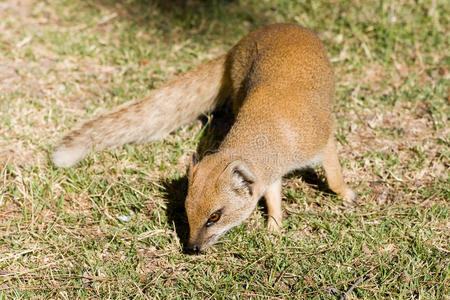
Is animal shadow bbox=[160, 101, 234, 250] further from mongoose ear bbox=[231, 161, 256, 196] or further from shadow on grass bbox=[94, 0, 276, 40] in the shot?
shadow on grass bbox=[94, 0, 276, 40]

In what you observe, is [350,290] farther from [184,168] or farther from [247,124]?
[184,168]

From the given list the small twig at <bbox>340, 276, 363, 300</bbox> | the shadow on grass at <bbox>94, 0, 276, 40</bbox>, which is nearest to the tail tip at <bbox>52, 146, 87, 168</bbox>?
the small twig at <bbox>340, 276, 363, 300</bbox>

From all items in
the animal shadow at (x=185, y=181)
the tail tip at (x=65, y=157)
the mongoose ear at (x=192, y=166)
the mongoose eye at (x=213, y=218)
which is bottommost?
the animal shadow at (x=185, y=181)

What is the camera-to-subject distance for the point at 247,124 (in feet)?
12.1

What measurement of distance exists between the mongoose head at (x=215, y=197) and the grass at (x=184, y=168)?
322mm

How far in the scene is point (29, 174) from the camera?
4.12 metres

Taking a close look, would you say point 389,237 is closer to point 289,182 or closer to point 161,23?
point 289,182

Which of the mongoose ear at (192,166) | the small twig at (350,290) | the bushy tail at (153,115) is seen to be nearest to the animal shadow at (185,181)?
the bushy tail at (153,115)

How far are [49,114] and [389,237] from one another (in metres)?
3.06

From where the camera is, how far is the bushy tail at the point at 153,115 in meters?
4.19

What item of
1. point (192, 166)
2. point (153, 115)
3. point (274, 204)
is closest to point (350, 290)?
point (274, 204)

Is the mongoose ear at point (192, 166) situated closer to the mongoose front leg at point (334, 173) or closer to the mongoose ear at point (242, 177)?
the mongoose ear at point (242, 177)

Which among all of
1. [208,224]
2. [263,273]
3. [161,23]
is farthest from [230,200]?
[161,23]

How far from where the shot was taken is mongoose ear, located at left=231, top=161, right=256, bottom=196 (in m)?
3.26
